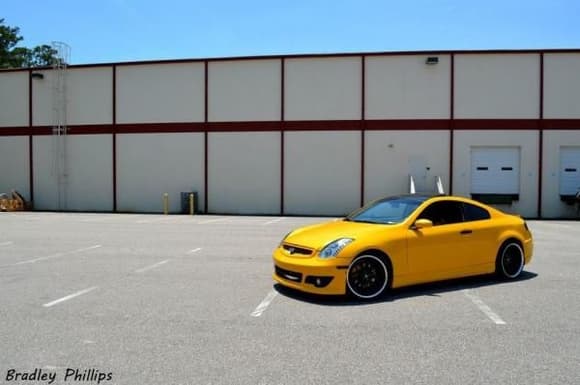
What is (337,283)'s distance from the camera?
5.84 m

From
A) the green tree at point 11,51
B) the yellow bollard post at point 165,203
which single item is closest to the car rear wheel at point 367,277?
the yellow bollard post at point 165,203

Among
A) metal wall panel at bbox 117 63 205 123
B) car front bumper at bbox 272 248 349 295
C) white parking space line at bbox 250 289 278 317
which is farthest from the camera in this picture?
metal wall panel at bbox 117 63 205 123

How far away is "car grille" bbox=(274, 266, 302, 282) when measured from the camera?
238 inches

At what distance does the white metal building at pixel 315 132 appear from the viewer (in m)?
21.5

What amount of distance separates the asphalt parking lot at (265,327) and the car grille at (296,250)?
61 centimetres

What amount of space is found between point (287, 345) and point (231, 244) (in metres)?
7.43

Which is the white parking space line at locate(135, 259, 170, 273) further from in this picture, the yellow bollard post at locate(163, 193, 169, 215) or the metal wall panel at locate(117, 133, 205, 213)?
the metal wall panel at locate(117, 133, 205, 213)

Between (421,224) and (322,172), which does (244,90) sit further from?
(421,224)

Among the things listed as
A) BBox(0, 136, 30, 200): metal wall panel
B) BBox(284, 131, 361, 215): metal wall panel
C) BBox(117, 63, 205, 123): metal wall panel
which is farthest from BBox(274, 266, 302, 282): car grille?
BBox(0, 136, 30, 200): metal wall panel

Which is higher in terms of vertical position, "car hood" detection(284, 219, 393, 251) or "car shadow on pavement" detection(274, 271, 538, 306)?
"car hood" detection(284, 219, 393, 251)

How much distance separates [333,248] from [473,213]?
2.73m

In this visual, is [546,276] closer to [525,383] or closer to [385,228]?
[385,228]

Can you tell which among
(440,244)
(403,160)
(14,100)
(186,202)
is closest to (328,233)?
(440,244)

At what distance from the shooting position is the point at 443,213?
22.8 feet
